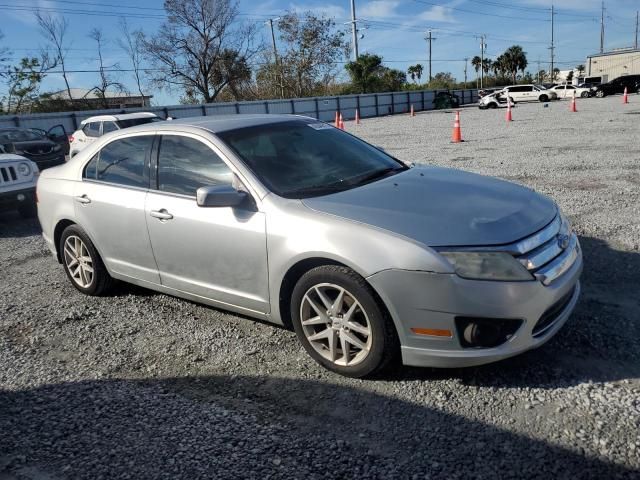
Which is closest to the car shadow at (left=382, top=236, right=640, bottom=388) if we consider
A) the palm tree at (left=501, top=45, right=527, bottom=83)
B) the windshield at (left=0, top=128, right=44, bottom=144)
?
the windshield at (left=0, top=128, right=44, bottom=144)

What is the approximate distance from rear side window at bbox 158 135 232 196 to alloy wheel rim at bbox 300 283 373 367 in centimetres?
108

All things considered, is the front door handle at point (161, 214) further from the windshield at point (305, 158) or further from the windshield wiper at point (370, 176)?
the windshield wiper at point (370, 176)

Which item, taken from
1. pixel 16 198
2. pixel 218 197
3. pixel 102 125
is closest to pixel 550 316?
pixel 218 197

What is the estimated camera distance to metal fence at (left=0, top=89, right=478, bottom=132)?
2514cm

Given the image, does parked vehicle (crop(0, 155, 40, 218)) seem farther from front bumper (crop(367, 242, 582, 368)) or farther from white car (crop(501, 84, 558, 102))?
white car (crop(501, 84, 558, 102))

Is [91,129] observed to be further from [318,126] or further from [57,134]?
[318,126]

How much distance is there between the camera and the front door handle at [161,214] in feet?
12.7

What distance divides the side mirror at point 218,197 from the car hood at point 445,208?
469mm

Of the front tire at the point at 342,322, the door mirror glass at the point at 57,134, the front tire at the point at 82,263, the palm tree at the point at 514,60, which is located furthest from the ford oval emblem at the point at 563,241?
the palm tree at the point at 514,60

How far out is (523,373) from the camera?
10.2 feet

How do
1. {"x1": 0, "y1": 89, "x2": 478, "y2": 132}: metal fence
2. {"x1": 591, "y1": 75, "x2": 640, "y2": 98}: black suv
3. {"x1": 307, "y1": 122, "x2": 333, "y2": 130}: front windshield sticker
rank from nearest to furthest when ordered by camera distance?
{"x1": 307, "y1": 122, "x2": 333, "y2": 130}: front windshield sticker
{"x1": 0, "y1": 89, "x2": 478, "y2": 132}: metal fence
{"x1": 591, "y1": 75, "x2": 640, "y2": 98}: black suv

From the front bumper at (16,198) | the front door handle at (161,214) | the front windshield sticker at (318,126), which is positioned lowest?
the front bumper at (16,198)

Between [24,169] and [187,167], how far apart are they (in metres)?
5.97

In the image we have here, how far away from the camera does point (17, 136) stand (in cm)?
1441
